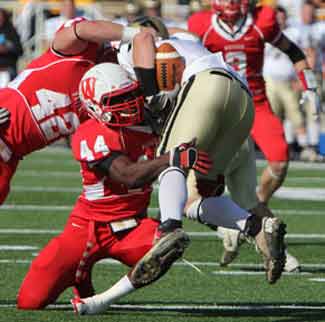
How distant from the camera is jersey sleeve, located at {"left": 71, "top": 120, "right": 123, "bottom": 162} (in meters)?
5.89

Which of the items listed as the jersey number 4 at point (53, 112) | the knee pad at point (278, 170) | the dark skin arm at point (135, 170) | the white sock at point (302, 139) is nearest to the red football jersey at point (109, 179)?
the dark skin arm at point (135, 170)

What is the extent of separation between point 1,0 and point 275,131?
13218 mm

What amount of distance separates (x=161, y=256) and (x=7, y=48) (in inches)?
460

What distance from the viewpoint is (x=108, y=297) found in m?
5.82

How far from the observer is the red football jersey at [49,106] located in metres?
6.82

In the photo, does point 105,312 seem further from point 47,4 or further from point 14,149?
point 47,4

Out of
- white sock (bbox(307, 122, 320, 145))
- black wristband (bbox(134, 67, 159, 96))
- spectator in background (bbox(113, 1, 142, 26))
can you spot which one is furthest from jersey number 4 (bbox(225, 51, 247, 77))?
white sock (bbox(307, 122, 320, 145))

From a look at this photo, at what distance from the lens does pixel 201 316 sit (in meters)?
6.01

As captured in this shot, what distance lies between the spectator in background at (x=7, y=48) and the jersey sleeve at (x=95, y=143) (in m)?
11.0

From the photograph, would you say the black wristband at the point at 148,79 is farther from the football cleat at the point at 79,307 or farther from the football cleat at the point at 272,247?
the football cleat at the point at 79,307

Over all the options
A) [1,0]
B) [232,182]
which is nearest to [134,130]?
[232,182]

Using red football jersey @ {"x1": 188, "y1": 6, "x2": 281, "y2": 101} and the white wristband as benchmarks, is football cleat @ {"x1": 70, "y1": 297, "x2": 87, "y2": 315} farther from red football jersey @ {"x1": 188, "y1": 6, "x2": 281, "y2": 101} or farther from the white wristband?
red football jersey @ {"x1": 188, "y1": 6, "x2": 281, "y2": 101}

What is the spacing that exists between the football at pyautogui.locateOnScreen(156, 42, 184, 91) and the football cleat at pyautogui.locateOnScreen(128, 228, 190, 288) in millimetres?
1041

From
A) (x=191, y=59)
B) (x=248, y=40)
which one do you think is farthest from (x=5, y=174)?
(x=248, y=40)
